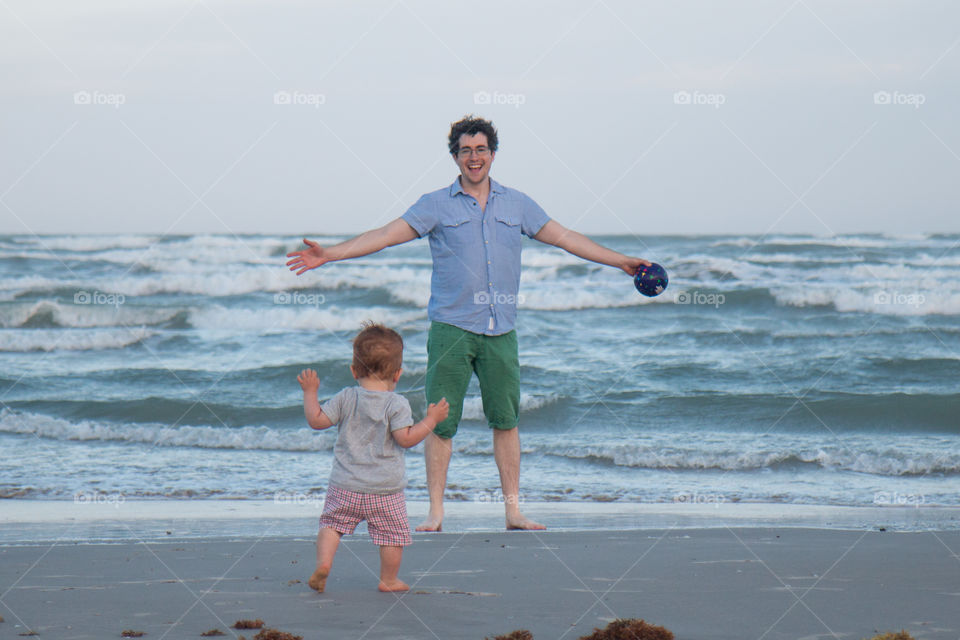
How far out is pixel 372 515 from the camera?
146 inches

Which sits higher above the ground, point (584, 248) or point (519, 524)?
point (584, 248)

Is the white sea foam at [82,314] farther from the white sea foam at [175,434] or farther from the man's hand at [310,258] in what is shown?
the man's hand at [310,258]

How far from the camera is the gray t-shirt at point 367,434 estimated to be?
369cm

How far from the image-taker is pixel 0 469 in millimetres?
7934

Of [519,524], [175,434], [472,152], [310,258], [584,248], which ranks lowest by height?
[519,524]

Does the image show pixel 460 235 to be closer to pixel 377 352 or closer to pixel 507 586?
pixel 377 352

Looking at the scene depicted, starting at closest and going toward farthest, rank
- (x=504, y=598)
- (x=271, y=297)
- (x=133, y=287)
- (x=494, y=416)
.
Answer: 1. (x=504, y=598)
2. (x=494, y=416)
3. (x=271, y=297)
4. (x=133, y=287)

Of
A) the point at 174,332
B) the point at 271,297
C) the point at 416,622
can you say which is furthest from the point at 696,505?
the point at 271,297

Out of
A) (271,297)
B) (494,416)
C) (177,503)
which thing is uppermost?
(271,297)

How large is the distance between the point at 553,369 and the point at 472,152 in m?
8.03

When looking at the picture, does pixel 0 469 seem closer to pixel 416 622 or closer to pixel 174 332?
pixel 416 622

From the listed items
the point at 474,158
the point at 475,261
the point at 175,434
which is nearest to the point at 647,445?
the point at 175,434

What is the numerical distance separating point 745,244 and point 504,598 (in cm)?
1947

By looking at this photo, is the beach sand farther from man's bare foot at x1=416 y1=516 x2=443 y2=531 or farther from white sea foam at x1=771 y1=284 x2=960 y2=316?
white sea foam at x1=771 y1=284 x2=960 y2=316
